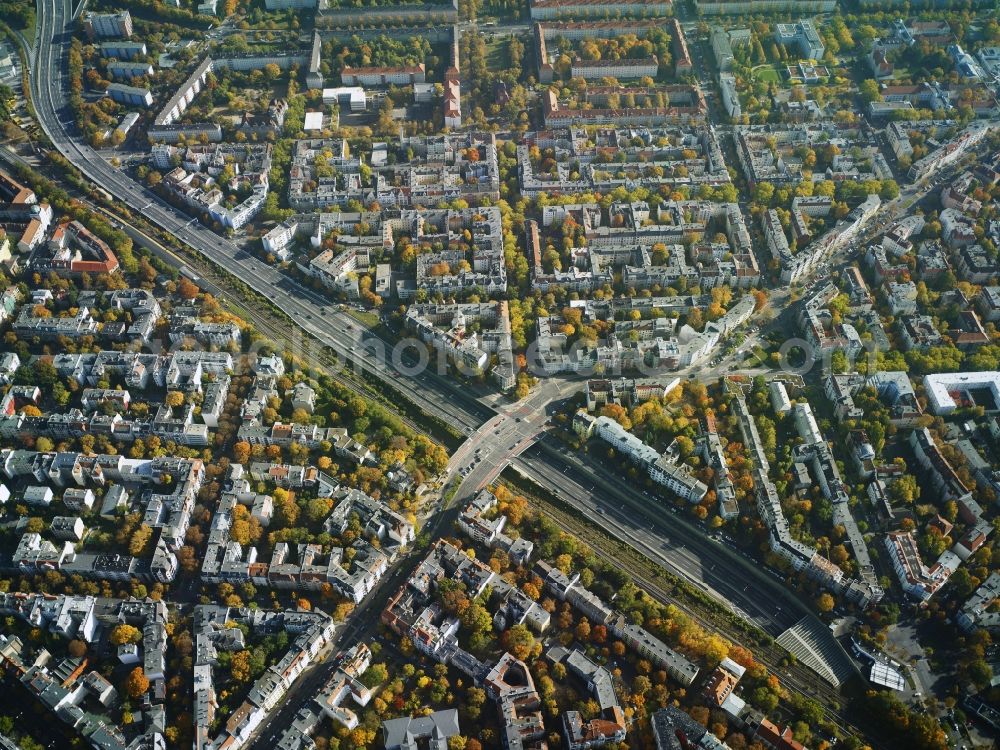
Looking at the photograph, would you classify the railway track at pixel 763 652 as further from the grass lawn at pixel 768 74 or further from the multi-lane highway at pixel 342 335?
the grass lawn at pixel 768 74

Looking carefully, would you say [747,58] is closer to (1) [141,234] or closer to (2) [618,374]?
(2) [618,374]

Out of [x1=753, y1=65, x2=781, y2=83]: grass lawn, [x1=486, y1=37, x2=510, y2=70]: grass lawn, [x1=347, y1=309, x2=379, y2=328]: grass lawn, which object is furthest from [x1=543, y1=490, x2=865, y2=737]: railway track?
[x1=753, y1=65, x2=781, y2=83]: grass lawn

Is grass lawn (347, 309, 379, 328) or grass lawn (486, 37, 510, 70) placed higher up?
grass lawn (486, 37, 510, 70)

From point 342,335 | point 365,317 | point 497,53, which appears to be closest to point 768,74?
point 497,53

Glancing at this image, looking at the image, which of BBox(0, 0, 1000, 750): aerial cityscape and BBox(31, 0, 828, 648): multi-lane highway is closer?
BBox(0, 0, 1000, 750): aerial cityscape

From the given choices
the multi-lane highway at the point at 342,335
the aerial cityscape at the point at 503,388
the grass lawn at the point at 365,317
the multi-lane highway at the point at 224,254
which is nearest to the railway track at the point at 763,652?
the aerial cityscape at the point at 503,388

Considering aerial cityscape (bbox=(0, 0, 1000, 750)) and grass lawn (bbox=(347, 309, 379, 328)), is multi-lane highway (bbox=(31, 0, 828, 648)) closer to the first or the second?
aerial cityscape (bbox=(0, 0, 1000, 750))
